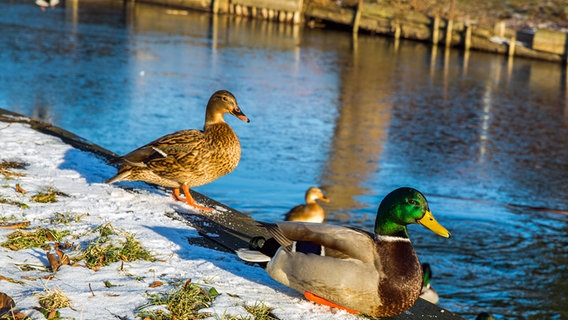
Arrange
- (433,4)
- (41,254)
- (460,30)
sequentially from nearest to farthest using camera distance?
(41,254) → (460,30) → (433,4)

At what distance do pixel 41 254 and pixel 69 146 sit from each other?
8.79 ft

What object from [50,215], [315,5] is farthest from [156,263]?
[315,5]

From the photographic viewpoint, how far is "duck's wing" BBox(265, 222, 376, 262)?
4.15 meters

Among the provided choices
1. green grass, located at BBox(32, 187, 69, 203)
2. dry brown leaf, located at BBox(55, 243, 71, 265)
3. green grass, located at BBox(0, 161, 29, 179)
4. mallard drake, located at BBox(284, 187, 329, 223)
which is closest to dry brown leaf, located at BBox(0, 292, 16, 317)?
dry brown leaf, located at BBox(55, 243, 71, 265)

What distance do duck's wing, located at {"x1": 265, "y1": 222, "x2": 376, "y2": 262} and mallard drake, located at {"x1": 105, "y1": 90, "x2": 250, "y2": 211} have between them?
1543mm

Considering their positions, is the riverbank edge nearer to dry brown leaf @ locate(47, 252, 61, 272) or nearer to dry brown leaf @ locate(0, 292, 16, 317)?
dry brown leaf @ locate(47, 252, 61, 272)

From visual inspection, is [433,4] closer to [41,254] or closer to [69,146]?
[69,146]

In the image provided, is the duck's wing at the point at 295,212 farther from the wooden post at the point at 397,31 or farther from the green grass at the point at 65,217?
the wooden post at the point at 397,31

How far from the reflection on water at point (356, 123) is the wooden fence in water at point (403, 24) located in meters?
3.13

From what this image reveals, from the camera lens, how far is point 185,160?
572cm

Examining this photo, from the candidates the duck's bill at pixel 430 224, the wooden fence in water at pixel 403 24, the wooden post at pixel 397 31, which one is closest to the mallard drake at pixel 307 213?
the duck's bill at pixel 430 224

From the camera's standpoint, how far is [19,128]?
24.4 feet

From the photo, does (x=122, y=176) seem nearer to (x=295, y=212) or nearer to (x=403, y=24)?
(x=295, y=212)

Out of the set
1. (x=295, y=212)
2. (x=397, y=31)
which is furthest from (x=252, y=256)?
(x=397, y=31)
